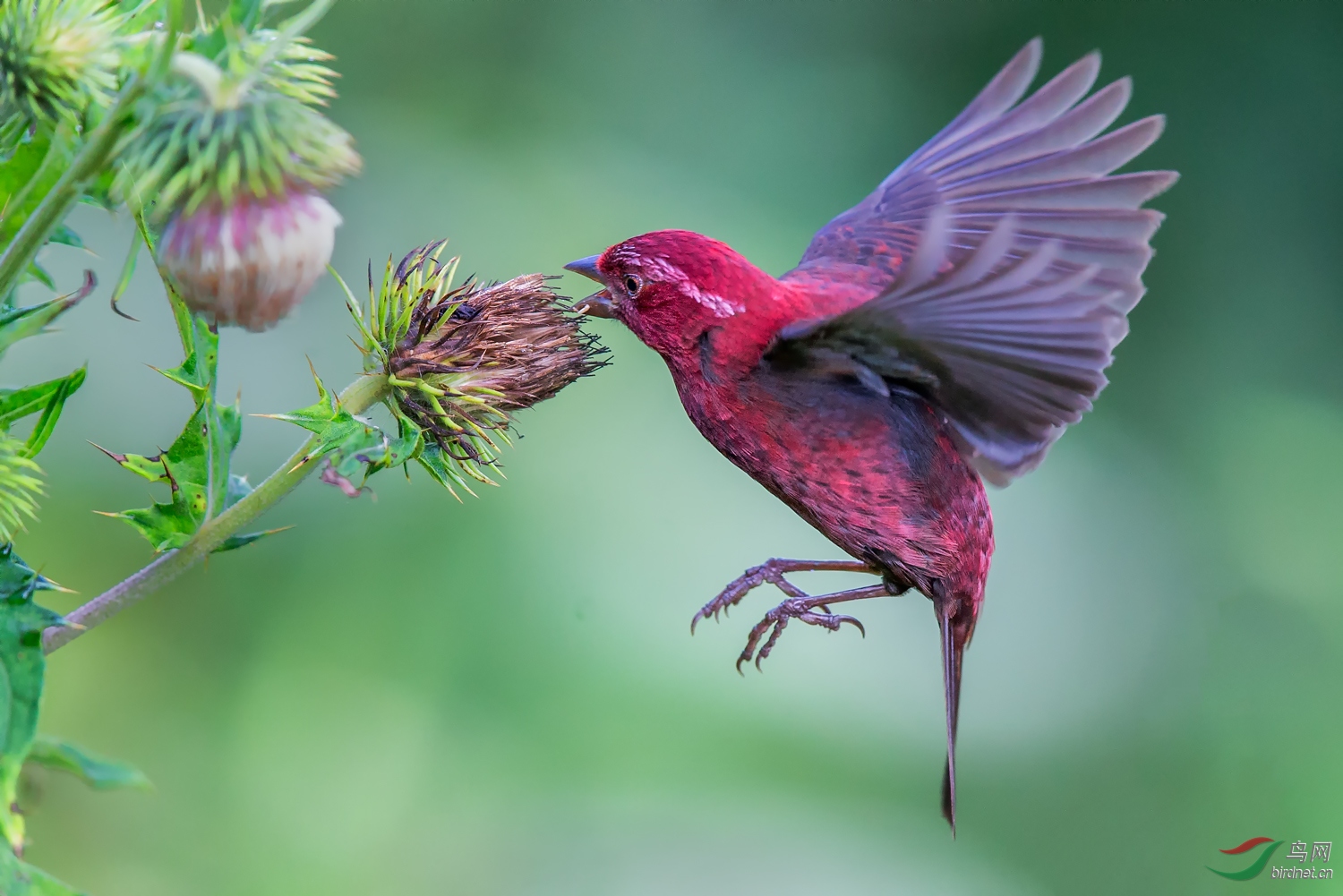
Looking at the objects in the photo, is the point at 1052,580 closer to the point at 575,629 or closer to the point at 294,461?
the point at 575,629

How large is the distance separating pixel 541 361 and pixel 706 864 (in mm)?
2603

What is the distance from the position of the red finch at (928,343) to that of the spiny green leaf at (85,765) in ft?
3.74

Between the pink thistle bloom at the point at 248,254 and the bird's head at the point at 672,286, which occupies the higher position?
the pink thistle bloom at the point at 248,254

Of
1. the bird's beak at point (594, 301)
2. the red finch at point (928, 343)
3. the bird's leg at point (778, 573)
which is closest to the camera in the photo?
the red finch at point (928, 343)

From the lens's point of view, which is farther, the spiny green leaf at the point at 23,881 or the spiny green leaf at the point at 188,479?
the spiny green leaf at the point at 188,479

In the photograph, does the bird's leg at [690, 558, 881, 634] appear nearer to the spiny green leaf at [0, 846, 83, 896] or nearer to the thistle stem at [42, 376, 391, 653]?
the thistle stem at [42, 376, 391, 653]

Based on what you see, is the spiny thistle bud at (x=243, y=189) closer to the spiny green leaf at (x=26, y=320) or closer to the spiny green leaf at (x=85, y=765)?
the spiny green leaf at (x=26, y=320)

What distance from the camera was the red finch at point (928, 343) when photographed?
1.87 m

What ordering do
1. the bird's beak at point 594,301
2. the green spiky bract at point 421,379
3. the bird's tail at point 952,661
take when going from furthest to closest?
the bird's tail at point 952,661 → the bird's beak at point 594,301 → the green spiky bract at point 421,379

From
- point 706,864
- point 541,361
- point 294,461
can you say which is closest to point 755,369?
point 541,361

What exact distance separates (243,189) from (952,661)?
5.91 feet

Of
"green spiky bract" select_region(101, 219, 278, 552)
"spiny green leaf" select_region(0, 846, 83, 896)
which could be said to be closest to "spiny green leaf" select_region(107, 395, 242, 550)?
"green spiky bract" select_region(101, 219, 278, 552)

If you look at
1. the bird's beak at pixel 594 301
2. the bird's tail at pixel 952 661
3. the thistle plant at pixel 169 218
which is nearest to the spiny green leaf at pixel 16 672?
the thistle plant at pixel 169 218

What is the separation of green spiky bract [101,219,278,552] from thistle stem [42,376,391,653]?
0.06 feet
